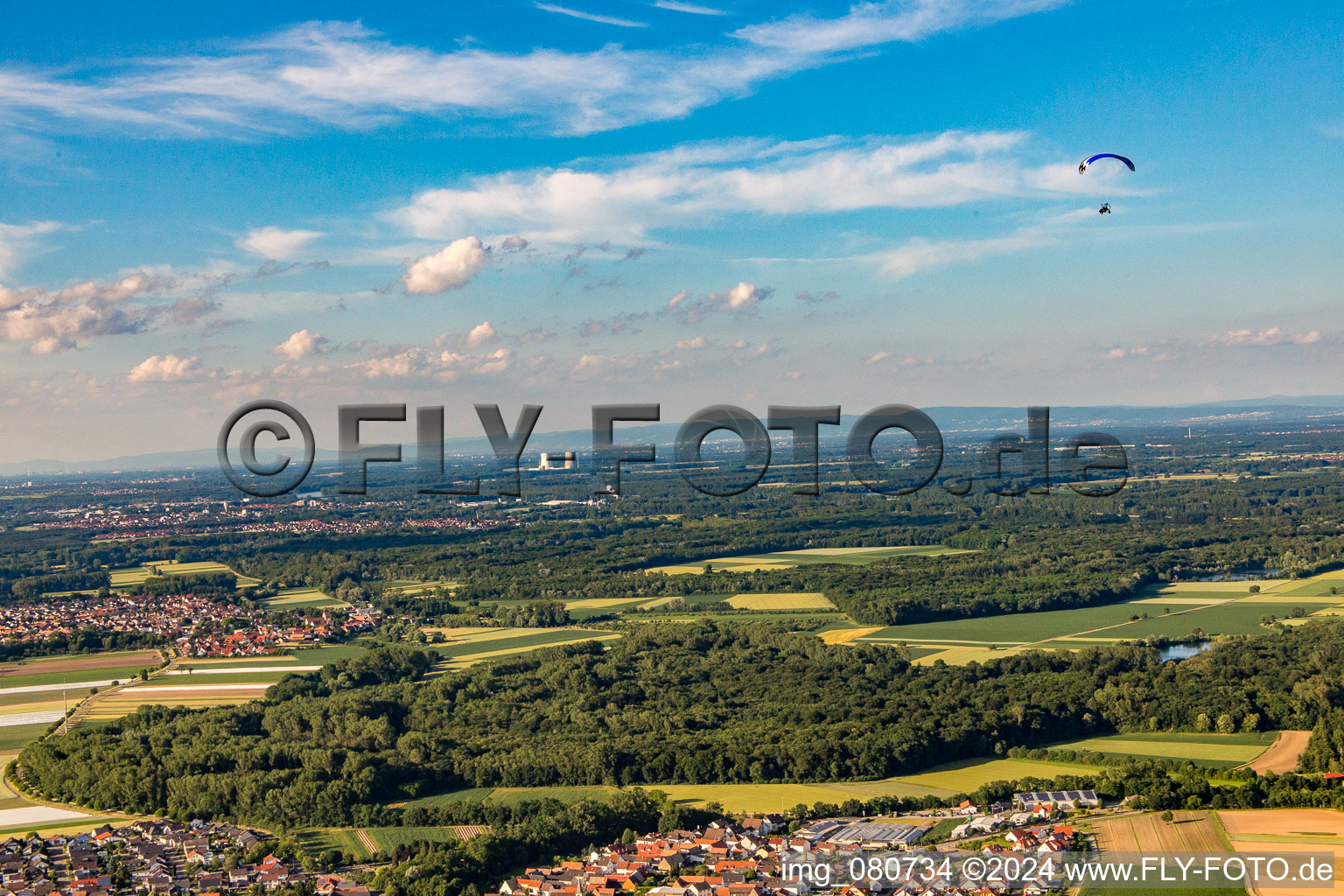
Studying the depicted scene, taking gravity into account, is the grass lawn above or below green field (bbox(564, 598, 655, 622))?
below

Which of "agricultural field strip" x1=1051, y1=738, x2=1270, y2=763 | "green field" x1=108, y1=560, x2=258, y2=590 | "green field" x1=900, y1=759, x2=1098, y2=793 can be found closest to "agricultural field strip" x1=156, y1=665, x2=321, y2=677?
"green field" x1=900, y1=759, x2=1098, y2=793

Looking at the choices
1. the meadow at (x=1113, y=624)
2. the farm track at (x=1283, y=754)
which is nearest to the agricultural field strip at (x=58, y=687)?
the meadow at (x=1113, y=624)

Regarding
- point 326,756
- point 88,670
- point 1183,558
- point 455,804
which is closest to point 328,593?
point 88,670

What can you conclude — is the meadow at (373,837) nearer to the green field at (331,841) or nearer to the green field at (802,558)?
the green field at (331,841)

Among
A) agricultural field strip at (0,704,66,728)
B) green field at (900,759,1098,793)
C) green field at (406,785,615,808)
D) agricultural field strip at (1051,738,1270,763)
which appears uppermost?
agricultural field strip at (1051,738,1270,763)

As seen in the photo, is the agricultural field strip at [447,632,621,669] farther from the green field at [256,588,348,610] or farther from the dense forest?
the green field at [256,588,348,610]

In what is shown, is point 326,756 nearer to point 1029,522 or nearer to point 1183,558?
point 1183,558

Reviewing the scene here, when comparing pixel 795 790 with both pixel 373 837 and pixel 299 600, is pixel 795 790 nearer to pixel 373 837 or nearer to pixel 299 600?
pixel 373 837
